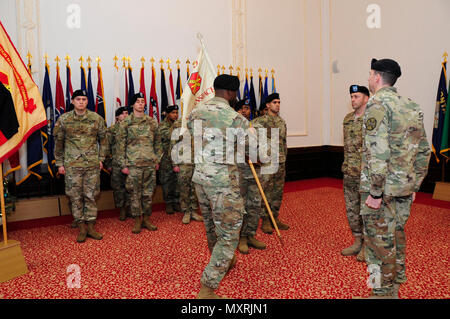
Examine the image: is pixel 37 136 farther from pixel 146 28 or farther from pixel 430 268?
pixel 430 268

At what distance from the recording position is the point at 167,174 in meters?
5.06

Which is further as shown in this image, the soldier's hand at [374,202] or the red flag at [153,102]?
the red flag at [153,102]

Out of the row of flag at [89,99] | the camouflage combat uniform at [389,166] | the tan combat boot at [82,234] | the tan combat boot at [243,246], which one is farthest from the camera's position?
the row of flag at [89,99]

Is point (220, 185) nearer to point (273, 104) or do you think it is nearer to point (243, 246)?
point (243, 246)

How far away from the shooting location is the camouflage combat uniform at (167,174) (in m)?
5.02

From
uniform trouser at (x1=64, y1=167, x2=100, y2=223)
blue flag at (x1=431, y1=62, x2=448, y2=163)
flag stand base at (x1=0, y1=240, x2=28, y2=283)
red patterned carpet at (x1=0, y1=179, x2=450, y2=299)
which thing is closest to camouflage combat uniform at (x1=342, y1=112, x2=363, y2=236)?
red patterned carpet at (x1=0, y1=179, x2=450, y2=299)

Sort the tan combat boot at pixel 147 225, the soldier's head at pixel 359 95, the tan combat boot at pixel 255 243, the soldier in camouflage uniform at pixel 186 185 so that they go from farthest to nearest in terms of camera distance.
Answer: the soldier in camouflage uniform at pixel 186 185 < the tan combat boot at pixel 147 225 < the tan combat boot at pixel 255 243 < the soldier's head at pixel 359 95

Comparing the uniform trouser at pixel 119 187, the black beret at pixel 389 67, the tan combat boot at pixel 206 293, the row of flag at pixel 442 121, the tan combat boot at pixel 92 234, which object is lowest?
the tan combat boot at pixel 92 234

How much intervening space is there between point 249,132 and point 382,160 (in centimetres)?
83

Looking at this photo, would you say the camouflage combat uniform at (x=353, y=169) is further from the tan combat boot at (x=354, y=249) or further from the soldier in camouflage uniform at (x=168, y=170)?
the soldier in camouflage uniform at (x=168, y=170)

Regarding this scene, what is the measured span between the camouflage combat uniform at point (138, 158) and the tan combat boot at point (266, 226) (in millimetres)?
1442

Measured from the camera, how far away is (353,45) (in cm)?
721

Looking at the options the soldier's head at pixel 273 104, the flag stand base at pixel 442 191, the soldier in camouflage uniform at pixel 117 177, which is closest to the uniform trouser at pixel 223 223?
the soldier's head at pixel 273 104

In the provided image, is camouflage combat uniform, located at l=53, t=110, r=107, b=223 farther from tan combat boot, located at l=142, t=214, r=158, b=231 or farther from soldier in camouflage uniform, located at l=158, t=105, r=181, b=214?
soldier in camouflage uniform, located at l=158, t=105, r=181, b=214
